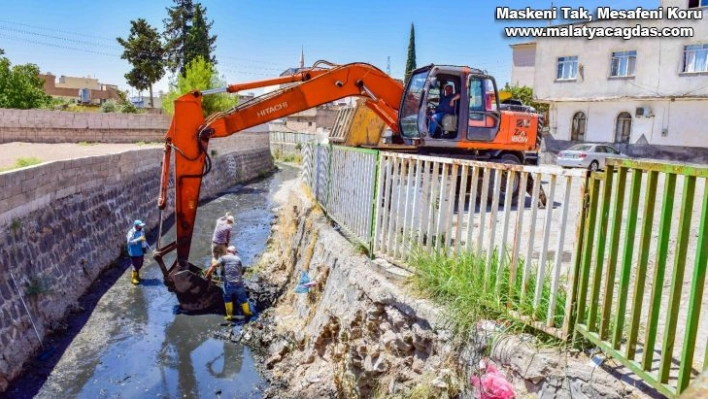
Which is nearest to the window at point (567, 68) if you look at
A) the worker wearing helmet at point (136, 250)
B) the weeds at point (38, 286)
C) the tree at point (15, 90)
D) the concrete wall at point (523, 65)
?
the concrete wall at point (523, 65)

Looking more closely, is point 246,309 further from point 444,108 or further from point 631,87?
point 631,87

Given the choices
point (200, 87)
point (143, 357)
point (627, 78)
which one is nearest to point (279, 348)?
point (143, 357)

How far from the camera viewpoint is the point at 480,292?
4117mm

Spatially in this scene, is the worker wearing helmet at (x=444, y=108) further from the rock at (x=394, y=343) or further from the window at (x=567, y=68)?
the window at (x=567, y=68)

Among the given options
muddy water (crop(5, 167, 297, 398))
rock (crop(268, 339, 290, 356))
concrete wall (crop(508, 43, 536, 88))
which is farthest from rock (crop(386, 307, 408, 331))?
concrete wall (crop(508, 43, 536, 88))

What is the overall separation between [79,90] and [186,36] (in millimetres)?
21380

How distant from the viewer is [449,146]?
353 inches

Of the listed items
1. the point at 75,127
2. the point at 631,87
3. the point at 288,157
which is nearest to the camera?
the point at 75,127

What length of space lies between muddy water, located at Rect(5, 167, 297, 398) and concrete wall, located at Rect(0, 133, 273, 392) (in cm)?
45

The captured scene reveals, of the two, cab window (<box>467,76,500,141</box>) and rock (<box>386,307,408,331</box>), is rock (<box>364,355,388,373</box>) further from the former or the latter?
cab window (<box>467,76,500,141</box>)

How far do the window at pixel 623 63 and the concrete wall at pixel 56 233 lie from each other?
2158 centimetres

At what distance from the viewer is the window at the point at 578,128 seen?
25.8 m

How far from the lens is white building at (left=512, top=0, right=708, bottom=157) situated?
862 inches

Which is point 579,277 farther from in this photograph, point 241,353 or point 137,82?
point 137,82
